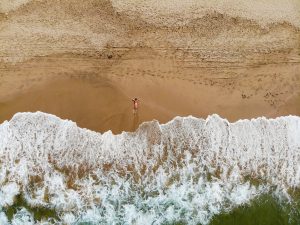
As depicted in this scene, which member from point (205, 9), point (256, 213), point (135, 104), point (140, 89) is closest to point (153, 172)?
point (135, 104)

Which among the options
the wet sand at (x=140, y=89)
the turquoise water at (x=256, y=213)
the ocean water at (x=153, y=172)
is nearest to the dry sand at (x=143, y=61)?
the wet sand at (x=140, y=89)

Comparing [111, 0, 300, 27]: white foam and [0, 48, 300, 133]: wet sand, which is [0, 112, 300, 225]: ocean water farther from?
[111, 0, 300, 27]: white foam

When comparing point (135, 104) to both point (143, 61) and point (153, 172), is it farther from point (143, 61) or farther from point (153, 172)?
point (153, 172)

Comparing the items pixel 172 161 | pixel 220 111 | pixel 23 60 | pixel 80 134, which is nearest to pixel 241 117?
pixel 220 111

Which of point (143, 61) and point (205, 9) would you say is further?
point (205, 9)

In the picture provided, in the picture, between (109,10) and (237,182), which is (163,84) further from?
(237,182)
